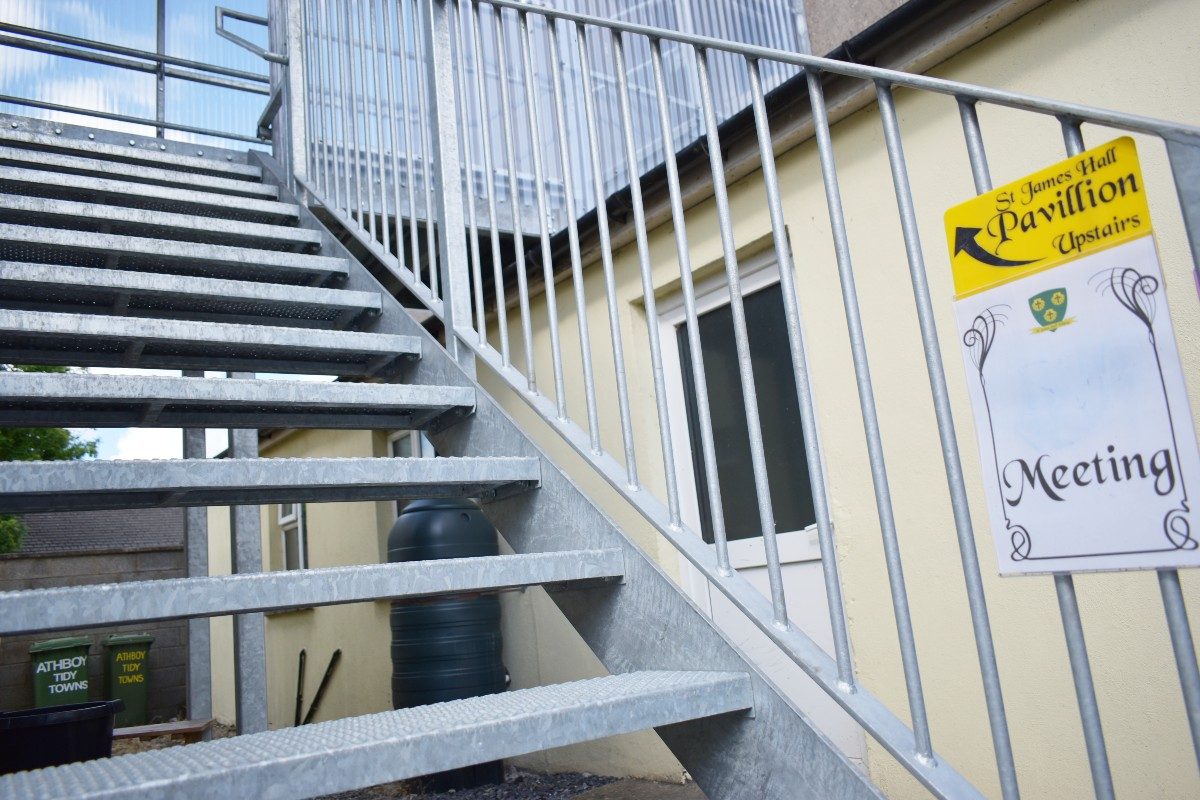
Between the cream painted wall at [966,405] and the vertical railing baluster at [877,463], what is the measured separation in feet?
4.60

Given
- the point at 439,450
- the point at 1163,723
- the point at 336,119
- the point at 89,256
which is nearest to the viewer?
the point at 1163,723

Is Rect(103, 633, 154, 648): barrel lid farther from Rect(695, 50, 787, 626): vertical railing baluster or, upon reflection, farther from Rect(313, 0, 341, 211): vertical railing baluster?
Rect(695, 50, 787, 626): vertical railing baluster

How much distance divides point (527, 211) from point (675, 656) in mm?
3459

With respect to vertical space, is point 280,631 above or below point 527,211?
below

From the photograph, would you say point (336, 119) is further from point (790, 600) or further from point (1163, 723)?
point (1163, 723)

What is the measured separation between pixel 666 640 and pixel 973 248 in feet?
2.55

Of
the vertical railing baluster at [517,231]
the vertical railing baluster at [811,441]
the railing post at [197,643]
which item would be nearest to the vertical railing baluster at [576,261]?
the vertical railing baluster at [517,231]

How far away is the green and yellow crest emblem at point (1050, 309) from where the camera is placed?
829mm

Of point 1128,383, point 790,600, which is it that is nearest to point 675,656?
point 1128,383

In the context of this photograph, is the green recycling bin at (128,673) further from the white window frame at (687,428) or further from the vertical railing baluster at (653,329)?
the vertical railing baluster at (653,329)

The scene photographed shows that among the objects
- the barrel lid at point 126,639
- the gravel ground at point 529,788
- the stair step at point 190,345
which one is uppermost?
the stair step at point 190,345

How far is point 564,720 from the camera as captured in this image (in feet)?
3.70

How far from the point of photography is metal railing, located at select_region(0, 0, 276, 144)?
15.7 feet

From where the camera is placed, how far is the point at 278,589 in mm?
1267
